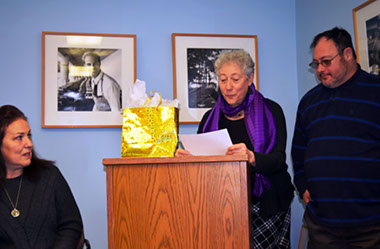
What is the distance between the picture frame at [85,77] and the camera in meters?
2.84

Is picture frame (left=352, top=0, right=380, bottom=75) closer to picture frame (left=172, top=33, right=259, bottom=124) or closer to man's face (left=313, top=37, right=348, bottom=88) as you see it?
man's face (left=313, top=37, right=348, bottom=88)

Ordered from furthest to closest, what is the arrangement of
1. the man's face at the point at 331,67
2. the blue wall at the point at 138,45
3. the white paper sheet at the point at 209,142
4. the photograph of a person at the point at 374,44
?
the blue wall at the point at 138,45 < the photograph of a person at the point at 374,44 < the man's face at the point at 331,67 < the white paper sheet at the point at 209,142

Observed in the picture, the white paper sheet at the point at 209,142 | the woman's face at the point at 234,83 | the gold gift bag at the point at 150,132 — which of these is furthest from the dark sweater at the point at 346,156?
the gold gift bag at the point at 150,132

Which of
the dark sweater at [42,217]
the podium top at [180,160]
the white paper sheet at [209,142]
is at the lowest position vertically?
the dark sweater at [42,217]

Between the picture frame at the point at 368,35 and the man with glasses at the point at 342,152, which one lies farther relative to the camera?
the picture frame at the point at 368,35

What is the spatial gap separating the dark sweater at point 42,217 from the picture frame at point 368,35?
1.85 meters

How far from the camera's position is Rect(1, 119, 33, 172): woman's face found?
195cm

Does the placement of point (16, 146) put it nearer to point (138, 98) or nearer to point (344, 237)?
point (138, 98)

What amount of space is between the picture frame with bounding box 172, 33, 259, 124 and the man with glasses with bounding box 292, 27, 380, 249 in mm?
1012

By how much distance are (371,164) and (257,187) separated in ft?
1.81

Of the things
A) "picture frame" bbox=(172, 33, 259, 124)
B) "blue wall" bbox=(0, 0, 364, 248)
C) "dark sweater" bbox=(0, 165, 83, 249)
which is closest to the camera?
"dark sweater" bbox=(0, 165, 83, 249)

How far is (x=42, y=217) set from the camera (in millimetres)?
1934

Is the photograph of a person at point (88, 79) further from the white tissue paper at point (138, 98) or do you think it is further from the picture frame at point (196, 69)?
the white tissue paper at point (138, 98)

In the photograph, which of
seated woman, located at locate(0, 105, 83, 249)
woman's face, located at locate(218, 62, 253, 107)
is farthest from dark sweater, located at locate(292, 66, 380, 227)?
seated woman, located at locate(0, 105, 83, 249)
